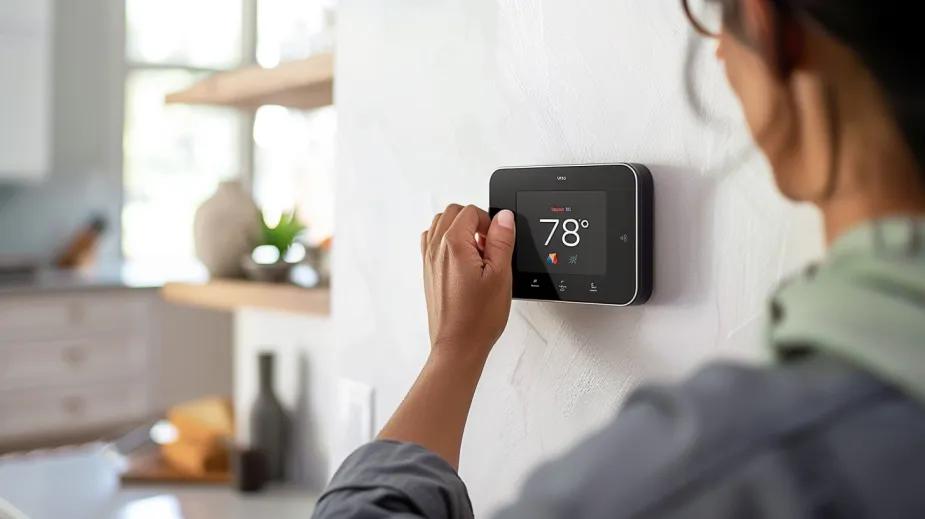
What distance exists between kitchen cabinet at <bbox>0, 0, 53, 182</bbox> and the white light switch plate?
378 cm

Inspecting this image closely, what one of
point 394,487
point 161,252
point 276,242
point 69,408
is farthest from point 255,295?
point 161,252

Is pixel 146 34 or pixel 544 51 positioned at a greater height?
pixel 146 34

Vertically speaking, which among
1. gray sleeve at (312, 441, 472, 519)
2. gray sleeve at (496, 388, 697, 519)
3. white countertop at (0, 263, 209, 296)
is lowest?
white countertop at (0, 263, 209, 296)

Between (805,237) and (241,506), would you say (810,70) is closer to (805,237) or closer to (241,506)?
(805,237)

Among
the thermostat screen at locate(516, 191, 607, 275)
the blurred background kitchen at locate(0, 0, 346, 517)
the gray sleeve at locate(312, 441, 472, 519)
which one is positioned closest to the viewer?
the gray sleeve at locate(312, 441, 472, 519)

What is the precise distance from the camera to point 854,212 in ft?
1.40

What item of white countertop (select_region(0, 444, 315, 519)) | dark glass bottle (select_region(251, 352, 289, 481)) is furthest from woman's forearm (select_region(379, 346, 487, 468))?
dark glass bottle (select_region(251, 352, 289, 481))

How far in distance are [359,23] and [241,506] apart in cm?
79

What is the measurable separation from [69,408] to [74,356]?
23 centimetres

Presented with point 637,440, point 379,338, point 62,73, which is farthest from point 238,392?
point 62,73

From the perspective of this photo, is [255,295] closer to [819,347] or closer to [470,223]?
[470,223]

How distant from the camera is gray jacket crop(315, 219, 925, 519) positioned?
34 centimetres

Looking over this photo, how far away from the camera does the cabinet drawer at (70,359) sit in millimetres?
3982

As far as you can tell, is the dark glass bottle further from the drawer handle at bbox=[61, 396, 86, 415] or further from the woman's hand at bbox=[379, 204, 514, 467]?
the drawer handle at bbox=[61, 396, 86, 415]
